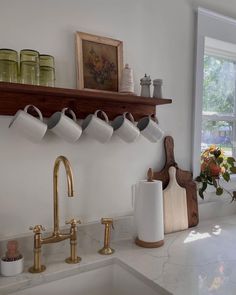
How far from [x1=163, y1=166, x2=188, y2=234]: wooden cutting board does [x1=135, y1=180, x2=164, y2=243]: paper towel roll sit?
0.16 meters

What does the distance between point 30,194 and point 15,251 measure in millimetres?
210

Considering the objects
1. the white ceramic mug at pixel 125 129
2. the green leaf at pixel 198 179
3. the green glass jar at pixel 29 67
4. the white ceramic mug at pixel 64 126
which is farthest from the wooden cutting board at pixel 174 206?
the green glass jar at pixel 29 67

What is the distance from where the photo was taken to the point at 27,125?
943 mm

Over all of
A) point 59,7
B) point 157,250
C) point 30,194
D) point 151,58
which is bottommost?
point 157,250

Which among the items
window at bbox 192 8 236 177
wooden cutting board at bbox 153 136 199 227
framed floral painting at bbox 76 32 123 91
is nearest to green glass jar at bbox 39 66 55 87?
framed floral painting at bbox 76 32 123 91

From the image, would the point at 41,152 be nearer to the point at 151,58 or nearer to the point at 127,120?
the point at 127,120

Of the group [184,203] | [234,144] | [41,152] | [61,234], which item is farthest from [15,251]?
[234,144]

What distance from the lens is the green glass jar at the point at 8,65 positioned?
0.95m

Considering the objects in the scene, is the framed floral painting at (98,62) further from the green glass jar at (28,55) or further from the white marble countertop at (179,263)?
the white marble countertop at (179,263)

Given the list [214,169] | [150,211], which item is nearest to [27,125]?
[150,211]

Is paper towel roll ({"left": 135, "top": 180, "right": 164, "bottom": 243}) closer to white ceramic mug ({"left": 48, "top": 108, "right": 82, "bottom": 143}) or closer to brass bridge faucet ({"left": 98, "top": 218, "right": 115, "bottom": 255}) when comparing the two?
brass bridge faucet ({"left": 98, "top": 218, "right": 115, "bottom": 255})

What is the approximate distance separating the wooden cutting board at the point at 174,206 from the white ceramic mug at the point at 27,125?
684 millimetres

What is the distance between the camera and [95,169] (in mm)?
1226

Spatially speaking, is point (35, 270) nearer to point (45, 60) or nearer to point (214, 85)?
point (45, 60)
